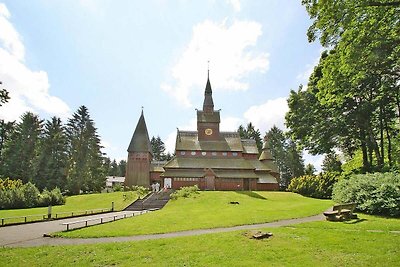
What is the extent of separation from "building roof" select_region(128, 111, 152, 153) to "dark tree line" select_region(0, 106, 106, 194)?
8940mm

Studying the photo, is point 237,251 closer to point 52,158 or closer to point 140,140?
point 140,140

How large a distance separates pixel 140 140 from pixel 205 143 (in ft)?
40.0

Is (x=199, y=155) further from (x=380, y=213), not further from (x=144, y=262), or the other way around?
(x=144, y=262)

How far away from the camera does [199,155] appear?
167 ft

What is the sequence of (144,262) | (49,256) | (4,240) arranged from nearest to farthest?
(144,262)
(49,256)
(4,240)

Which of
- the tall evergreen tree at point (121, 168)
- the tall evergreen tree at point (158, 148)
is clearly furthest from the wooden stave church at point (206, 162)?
the tall evergreen tree at point (121, 168)

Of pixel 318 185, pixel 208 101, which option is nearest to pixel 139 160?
pixel 208 101

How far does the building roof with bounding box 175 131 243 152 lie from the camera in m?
51.1

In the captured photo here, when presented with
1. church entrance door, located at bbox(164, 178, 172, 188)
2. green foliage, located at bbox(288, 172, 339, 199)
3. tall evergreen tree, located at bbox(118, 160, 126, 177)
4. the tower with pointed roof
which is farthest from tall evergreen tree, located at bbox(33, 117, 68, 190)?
tall evergreen tree, located at bbox(118, 160, 126, 177)

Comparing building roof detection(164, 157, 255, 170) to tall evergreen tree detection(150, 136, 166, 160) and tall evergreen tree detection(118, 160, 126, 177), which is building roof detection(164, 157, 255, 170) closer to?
tall evergreen tree detection(150, 136, 166, 160)

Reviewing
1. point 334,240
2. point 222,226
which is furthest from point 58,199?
point 334,240

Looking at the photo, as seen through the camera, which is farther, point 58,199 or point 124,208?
point 58,199

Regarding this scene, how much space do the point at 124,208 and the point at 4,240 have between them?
1721 cm

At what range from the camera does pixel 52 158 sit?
4869 centimetres
